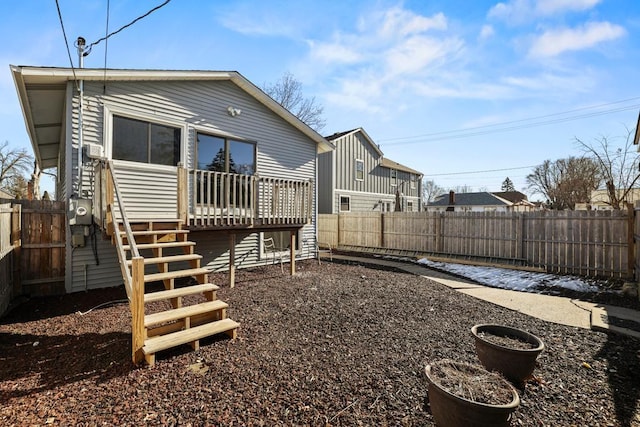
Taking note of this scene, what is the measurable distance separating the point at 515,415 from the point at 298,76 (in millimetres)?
22444

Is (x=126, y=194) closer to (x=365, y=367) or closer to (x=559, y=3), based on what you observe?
(x=365, y=367)

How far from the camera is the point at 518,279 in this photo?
25.3ft

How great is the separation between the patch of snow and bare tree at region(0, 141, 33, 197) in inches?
1231

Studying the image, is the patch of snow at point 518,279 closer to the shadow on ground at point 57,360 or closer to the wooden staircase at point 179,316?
the wooden staircase at point 179,316

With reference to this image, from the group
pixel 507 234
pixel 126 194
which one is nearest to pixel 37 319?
pixel 126 194

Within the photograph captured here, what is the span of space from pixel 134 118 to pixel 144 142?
522mm

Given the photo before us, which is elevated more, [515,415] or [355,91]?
[355,91]

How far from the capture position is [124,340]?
3670mm

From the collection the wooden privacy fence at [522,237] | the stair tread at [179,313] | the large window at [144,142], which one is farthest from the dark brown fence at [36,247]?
the wooden privacy fence at [522,237]

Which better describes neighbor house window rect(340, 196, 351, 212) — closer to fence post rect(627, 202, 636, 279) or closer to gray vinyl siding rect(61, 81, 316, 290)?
gray vinyl siding rect(61, 81, 316, 290)

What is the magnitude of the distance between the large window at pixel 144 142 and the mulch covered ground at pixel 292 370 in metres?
3.11

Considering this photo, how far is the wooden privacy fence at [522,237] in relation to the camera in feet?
24.3

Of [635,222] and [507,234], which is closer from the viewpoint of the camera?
[635,222]

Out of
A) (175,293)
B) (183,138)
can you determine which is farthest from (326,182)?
(175,293)
